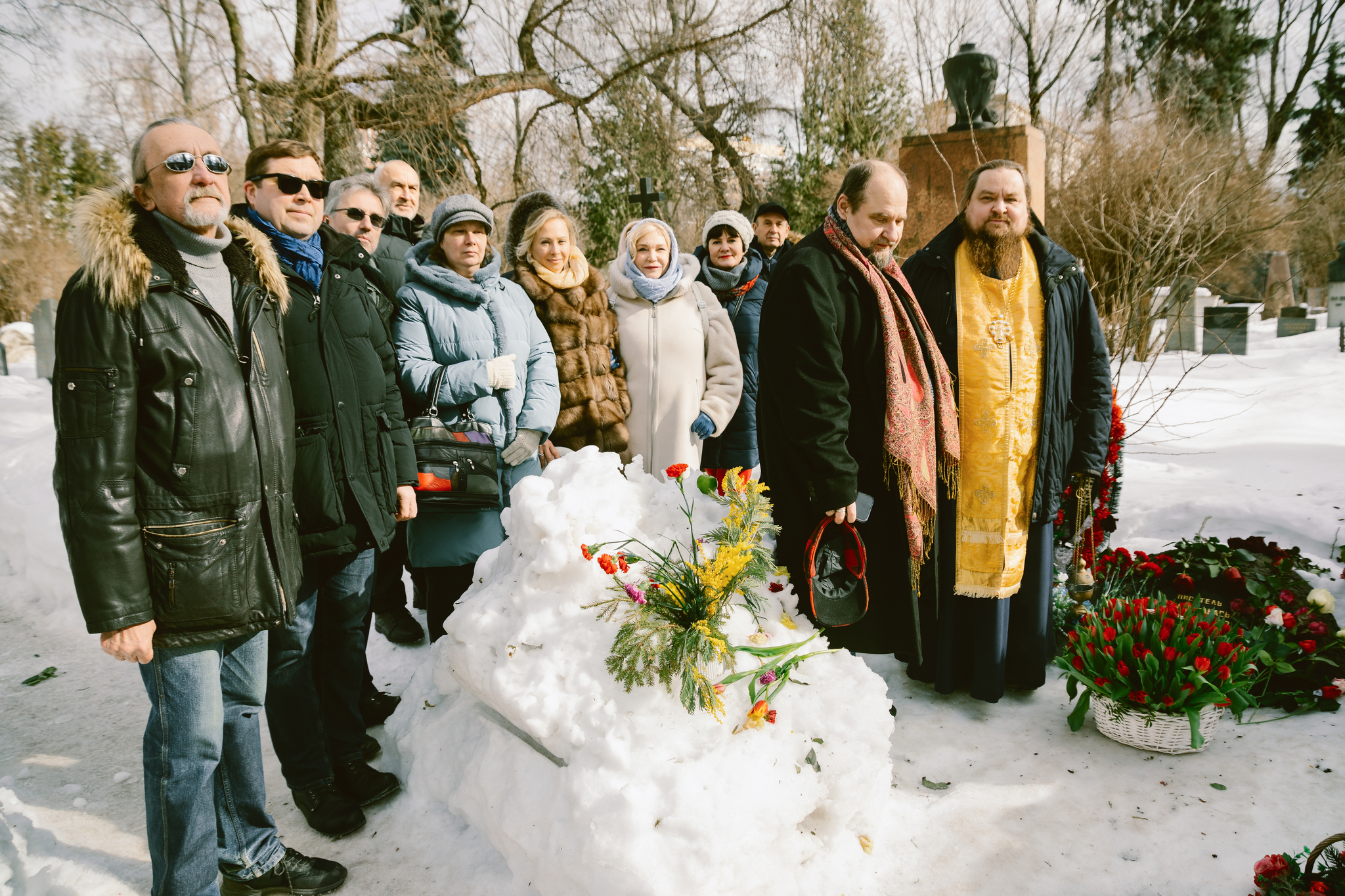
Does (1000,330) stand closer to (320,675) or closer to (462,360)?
(462,360)

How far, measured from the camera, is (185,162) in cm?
191

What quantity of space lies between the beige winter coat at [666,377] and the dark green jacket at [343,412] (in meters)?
1.30

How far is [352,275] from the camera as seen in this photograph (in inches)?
104

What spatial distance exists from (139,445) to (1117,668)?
3218 mm

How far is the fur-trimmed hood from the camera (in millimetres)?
1766

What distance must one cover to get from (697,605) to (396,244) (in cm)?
283

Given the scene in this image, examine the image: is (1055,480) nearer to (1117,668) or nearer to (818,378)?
(1117,668)

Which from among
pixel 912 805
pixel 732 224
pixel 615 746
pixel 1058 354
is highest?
pixel 732 224

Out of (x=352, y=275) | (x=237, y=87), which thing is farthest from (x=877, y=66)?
(x=352, y=275)

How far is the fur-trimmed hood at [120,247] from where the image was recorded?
5.79ft

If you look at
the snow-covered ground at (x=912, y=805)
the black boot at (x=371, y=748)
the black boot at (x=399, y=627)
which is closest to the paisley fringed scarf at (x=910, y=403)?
the snow-covered ground at (x=912, y=805)

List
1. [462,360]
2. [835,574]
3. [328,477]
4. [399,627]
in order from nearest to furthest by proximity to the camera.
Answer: [328,477]
[835,574]
[462,360]
[399,627]

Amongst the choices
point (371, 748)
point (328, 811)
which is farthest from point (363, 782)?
point (371, 748)

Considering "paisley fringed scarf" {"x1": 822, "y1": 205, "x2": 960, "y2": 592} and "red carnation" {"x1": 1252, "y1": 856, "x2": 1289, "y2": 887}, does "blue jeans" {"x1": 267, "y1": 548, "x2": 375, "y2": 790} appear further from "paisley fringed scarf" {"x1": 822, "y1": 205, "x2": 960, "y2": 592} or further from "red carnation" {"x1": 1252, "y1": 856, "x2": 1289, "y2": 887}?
"red carnation" {"x1": 1252, "y1": 856, "x2": 1289, "y2": 887}
